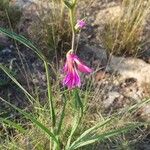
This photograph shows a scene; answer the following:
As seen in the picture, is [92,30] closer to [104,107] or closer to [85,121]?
[104,107]

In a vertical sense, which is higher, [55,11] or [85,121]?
[55,11]

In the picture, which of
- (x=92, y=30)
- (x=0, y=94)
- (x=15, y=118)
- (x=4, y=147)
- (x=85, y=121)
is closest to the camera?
(x=4, y=147)

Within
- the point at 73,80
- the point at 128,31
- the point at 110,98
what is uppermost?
the point at 73,80

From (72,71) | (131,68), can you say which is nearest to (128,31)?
(131,68)

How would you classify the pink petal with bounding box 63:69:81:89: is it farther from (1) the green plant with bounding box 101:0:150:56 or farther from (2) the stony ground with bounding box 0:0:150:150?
(1) the green plant with bounding box 101:0:150:56

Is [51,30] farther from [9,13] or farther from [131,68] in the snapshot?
[131,68]

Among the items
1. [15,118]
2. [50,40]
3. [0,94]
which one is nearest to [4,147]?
[15,118]

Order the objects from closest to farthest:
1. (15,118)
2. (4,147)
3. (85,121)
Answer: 1. (4,147)
2. (85,121)
3. (15,118)

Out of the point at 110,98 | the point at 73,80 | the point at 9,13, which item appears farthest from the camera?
the point at 9,13
